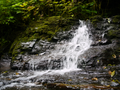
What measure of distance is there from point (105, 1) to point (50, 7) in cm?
456

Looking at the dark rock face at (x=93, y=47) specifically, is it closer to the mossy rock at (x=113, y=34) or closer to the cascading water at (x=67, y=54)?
the mossy rock at (x=113, y=34)

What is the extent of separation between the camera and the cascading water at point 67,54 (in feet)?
12.8

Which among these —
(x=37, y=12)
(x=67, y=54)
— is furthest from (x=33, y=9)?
(x=67, y=54)

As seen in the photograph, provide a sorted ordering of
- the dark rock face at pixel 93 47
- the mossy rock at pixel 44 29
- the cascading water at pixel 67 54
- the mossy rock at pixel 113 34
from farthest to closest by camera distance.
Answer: the mossy rock at pixel 44 29 < the mossy rock at pixel 113 34 < the dark rock face at pixel 93 47 < the cascading water at pixel 67 54

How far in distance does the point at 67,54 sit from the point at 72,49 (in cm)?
72

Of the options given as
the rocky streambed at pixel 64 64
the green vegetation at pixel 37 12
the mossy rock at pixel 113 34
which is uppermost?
the green vegetation at pixel 37 12

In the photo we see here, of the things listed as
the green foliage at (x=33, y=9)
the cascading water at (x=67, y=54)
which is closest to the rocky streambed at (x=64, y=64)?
the cascading water at (x=67, y=54)

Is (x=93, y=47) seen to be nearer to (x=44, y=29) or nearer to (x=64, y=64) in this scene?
(x=64, y=64)

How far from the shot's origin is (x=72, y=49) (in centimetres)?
567

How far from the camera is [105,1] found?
8914mm

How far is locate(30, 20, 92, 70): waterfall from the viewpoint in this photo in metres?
4.64

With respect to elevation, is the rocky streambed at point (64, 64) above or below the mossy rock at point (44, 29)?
below

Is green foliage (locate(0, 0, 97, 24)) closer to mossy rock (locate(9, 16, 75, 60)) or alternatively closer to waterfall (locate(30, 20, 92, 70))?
mossy rock (locate(9, 16, 75, 60))

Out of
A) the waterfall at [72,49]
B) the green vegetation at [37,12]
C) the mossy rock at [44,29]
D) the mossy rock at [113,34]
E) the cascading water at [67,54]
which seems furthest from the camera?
the green vegetation at [37,12]
